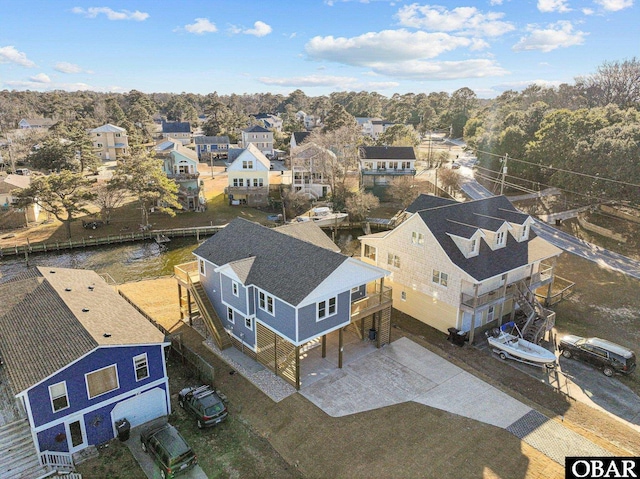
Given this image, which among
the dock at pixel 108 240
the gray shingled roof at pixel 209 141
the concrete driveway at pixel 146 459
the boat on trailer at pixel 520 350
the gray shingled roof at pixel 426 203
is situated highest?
the gray shingled roof at pixel 209 141

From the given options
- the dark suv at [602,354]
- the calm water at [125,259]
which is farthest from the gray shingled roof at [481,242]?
the calm water at [125,259]

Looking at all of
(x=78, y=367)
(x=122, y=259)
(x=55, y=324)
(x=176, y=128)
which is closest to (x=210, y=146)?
(x=176, y=128)

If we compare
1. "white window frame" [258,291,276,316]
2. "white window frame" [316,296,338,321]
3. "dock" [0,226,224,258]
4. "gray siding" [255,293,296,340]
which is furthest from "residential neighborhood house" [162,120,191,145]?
"white window frame" [316,296,338,321]

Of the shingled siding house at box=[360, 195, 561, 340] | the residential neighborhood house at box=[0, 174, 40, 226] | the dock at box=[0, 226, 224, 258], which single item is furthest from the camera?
the residential neighborhood house at box=[0, 174, 40, 226]

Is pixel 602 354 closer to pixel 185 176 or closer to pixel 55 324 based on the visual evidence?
pixel 55 324

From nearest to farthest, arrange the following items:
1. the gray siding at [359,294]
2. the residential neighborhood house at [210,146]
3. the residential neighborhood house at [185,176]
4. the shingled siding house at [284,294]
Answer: the shingled siding house at [284,294]
the gray siding at [359,294]
the residential neighborhood house at [185,176]
the residential neighborhood house at [210,146]

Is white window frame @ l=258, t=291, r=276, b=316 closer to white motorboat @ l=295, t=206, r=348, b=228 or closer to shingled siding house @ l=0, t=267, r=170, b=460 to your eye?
shingled siding house @ l=0, t=267, r=170, b=460

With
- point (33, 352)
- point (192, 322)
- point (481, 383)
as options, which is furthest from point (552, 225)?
point (33, 352)

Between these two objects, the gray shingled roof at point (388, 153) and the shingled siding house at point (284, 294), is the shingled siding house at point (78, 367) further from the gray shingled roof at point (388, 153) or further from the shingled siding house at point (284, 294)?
the gray shingled roof at point (388, 153)
